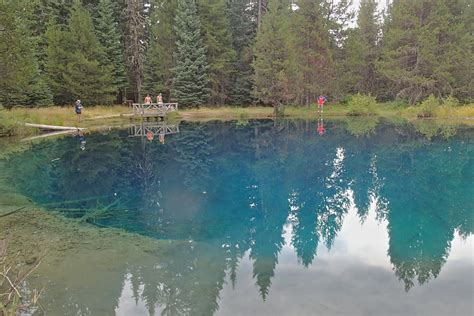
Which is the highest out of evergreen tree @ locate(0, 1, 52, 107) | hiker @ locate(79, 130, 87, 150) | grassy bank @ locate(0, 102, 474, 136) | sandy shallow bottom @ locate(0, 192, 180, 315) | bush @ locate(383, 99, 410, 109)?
evergreen tree @ locate(0, 1, 52, 107)

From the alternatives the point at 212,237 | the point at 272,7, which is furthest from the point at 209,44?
the point at 212,237

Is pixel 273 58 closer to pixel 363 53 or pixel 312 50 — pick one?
pixel 312 50

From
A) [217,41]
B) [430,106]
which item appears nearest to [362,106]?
[430,106]

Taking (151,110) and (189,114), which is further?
(189,114)

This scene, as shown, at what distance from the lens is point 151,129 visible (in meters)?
29.3

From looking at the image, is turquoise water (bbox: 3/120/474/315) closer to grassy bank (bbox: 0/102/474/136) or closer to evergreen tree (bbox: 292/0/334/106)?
grassy bank (bbox: 0/102/474/136)

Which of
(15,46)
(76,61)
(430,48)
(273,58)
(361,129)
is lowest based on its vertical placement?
(361,129)

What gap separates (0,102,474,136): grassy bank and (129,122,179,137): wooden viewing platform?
2.80 meters

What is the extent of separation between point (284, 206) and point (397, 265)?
4.08 m

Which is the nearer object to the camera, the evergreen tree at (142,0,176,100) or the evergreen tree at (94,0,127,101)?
the evergreen tree at (94,0,127,101)

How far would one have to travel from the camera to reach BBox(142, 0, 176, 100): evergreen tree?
41250 mm

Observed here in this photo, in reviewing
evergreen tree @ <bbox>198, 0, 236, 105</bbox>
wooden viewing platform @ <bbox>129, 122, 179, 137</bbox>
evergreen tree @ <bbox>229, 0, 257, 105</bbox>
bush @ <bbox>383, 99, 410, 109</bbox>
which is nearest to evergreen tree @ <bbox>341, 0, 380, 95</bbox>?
bush @ <bbox>383, 99, 410, 109</bbox>

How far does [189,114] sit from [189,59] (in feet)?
18.7

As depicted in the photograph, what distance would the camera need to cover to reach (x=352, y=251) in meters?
7.92
